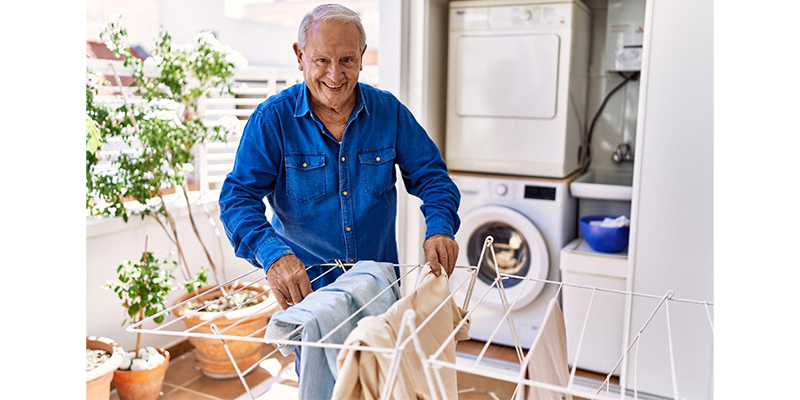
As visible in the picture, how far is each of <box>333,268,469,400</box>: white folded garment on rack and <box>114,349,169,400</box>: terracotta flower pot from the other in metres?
1.82

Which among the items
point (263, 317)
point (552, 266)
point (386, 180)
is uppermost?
point (386, 180)

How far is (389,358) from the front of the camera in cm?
109

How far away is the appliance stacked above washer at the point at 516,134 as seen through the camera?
10.6ft

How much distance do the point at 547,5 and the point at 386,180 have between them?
177cm

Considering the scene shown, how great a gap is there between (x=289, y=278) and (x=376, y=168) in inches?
19.0

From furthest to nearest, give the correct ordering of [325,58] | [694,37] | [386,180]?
[694,37] → [386,180] → [325,58]

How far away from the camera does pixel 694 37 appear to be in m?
2.62

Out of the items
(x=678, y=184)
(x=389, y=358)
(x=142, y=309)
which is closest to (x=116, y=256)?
(x=142, y=309)

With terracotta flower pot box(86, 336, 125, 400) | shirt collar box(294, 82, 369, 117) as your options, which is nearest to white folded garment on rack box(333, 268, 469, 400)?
shirt collar box(294, 82, 369, 117)
